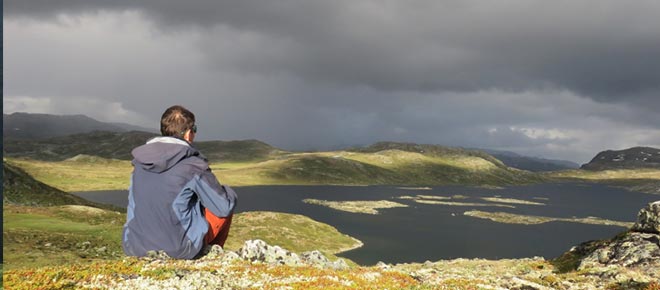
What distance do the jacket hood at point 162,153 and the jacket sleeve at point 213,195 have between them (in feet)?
2.33

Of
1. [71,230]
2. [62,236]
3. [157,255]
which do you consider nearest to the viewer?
[157,255]

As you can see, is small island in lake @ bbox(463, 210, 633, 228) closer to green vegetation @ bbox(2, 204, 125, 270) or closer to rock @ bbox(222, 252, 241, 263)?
green vegetation @ bbox(2, 204, 125, 270)

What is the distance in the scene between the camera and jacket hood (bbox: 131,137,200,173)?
9.48 meters

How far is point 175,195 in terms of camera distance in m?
9.64

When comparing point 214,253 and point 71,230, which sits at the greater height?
point 214,253

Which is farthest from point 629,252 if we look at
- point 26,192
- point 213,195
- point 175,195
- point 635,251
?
point 26,192

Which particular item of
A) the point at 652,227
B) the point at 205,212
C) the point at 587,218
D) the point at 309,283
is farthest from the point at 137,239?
the point at 587,218

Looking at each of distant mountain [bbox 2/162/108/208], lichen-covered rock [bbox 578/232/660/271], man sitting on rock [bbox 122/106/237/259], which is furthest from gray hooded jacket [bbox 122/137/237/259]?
distant mountain [bbox 2/162/108/208]

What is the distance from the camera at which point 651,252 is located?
3294cm

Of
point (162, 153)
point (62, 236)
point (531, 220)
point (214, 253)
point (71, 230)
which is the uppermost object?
point (162, 153)

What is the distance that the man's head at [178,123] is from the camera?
32.6 ft

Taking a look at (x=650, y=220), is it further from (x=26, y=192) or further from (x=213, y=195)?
(x=26, y=192)

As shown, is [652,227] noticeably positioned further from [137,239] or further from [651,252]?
[137,239]

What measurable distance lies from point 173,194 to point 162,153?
1.04m
